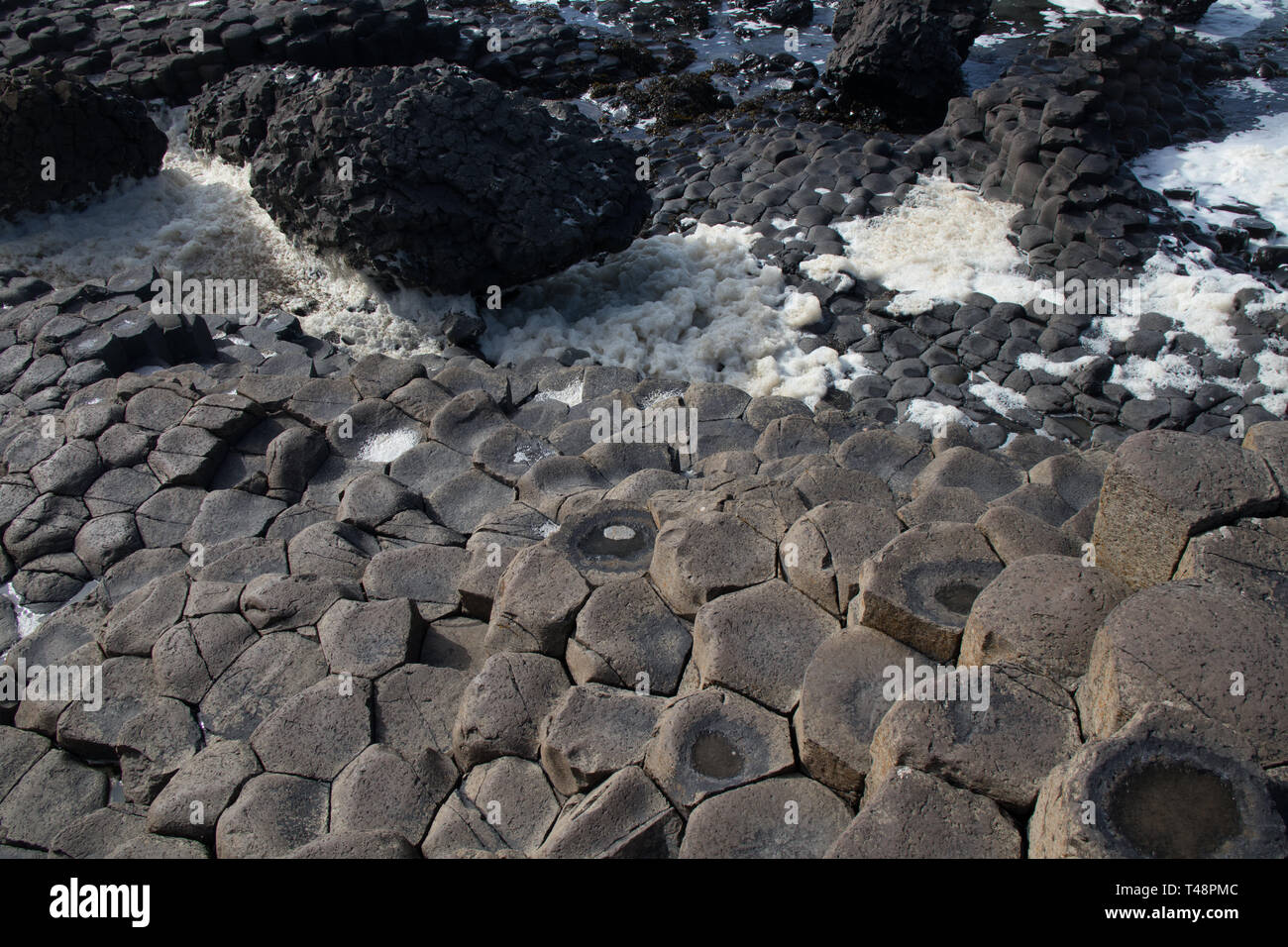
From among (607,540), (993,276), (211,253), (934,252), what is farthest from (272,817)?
(934,252)

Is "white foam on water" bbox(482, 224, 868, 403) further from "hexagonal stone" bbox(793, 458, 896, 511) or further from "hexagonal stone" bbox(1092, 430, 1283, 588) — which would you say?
"hexagonal stone" bbox(1092, 430, 1283, 588)

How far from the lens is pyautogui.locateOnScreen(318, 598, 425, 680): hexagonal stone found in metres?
4.83

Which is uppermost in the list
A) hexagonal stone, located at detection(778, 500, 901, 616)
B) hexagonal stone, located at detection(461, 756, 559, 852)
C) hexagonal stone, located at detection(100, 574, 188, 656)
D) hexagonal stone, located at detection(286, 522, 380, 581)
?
hexagonal stone, located at detection(778, 500, 901, 616)

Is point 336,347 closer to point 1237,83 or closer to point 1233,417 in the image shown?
point 1233,417

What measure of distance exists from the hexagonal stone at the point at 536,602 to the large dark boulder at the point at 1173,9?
15.9 metres

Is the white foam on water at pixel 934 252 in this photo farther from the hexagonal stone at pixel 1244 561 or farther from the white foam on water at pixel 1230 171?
the hexagonal stone at pixel 1244 561

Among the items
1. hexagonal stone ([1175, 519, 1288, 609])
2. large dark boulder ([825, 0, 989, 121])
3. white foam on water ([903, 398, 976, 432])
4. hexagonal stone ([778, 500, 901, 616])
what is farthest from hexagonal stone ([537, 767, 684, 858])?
large dark boulder ([825, 0, 989, 121])

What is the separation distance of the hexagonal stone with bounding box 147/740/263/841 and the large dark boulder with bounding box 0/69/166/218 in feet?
28.8

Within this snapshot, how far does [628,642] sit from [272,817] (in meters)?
1.70

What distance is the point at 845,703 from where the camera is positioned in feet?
13.1

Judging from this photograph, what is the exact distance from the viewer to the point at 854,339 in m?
9.89

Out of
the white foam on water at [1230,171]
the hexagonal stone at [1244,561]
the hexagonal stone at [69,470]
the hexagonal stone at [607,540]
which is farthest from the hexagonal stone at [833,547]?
the white foam on water at [1230,171]

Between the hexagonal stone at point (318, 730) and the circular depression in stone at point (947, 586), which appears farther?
the hexagonal stone at point (318, 730)

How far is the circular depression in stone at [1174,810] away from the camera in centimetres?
296
